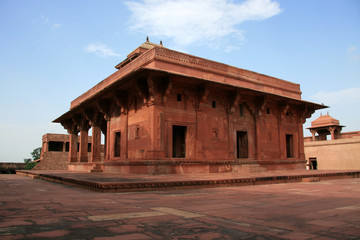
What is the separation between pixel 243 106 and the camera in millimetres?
15938

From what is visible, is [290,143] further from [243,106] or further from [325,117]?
[325,117]

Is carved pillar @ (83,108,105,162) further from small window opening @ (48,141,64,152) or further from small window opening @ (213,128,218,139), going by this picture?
small window opening @ (48,141,64,152)

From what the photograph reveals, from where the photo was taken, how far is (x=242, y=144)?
15914 millimetres

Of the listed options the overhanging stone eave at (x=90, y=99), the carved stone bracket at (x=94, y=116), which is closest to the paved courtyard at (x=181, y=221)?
the overhanging stone eave at (x=90, y=99)

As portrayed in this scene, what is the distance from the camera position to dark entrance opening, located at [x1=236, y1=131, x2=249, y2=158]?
1574 cm

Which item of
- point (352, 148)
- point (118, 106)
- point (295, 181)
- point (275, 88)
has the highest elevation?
point (275, 88)

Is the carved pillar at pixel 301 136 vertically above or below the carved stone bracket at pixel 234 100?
below

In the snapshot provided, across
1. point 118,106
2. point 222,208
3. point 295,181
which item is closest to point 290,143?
point 295,181

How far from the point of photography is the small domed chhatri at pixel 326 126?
1222 inches

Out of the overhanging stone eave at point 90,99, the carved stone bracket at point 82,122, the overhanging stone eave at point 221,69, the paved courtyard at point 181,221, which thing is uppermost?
the overhanging stone eave at point 221,69

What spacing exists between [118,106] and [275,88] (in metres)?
9.98

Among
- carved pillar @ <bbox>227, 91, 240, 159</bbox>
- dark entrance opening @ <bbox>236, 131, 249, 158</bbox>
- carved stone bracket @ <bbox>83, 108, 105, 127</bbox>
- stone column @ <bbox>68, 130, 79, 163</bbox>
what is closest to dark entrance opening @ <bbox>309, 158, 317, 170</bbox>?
dark entrance opening @ <bbox>236, 131, 249, 158</bbox>

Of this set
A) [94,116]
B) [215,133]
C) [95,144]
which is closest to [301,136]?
[215,133]

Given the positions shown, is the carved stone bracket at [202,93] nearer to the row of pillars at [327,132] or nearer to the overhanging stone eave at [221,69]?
the overhanging stone eave at [221,69]
